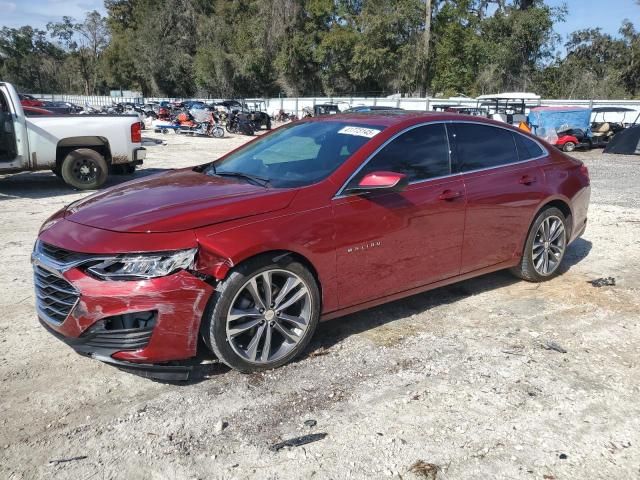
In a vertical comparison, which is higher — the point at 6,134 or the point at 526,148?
the point at 526,148

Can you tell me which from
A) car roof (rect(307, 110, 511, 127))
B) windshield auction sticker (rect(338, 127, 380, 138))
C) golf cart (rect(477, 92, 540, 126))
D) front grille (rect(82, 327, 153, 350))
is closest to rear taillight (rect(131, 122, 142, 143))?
car roof (rect(307, 110, 511, 127))

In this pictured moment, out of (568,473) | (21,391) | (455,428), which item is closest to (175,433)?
(21,391)

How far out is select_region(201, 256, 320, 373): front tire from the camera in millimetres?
3244

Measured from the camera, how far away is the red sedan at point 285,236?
3107mm

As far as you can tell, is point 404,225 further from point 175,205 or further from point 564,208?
point 564,208

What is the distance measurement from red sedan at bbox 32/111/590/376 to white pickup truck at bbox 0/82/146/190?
629 centimetres

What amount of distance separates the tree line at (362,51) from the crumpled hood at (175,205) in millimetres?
46851

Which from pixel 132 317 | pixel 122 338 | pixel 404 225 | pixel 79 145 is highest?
pixel 79 145

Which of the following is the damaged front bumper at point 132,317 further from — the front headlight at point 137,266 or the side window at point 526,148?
the side window at point 526,148

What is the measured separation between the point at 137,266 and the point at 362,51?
51.7 meters

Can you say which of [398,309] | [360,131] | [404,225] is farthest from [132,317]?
[398,309]

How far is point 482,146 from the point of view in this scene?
15.4 ft

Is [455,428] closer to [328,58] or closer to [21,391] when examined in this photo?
[21,391]

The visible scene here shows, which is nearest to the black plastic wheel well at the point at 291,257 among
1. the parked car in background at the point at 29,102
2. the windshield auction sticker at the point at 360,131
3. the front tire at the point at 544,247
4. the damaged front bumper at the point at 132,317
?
the damaged front bumper at the point at 132,317
